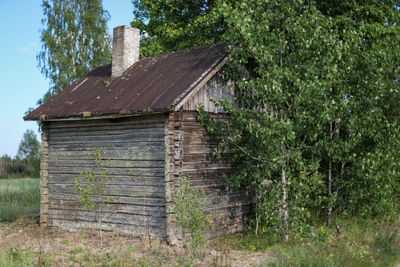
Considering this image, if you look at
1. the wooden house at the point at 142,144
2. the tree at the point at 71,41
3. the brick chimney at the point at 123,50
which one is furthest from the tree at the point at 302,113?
the tree at the point at 71,41

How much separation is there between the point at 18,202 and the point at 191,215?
11.4 m

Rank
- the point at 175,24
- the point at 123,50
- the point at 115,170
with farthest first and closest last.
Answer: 1. the point at 175,24
2. the point at 123,50
3. the point at 115,170

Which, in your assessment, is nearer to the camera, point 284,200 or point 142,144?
point 284,200

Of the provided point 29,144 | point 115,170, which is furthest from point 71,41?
point 29,144

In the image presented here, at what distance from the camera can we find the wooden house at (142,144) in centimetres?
1002

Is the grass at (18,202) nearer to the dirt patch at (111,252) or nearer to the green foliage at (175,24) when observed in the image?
the dirt patch at (111,252)

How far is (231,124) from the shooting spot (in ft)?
33.9

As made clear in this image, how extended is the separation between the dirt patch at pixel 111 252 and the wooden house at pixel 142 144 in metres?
0.49

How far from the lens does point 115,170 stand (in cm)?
1105

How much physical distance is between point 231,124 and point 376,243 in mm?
4137

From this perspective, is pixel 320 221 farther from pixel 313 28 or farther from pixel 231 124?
pixel 313 28

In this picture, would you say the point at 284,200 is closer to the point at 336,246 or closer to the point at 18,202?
the point at 336,246

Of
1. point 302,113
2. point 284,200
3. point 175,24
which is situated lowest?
point 284,200

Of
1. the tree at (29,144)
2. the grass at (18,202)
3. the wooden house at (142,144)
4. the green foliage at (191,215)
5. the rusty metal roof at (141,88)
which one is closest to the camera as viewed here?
the green foliage at (191,215)
